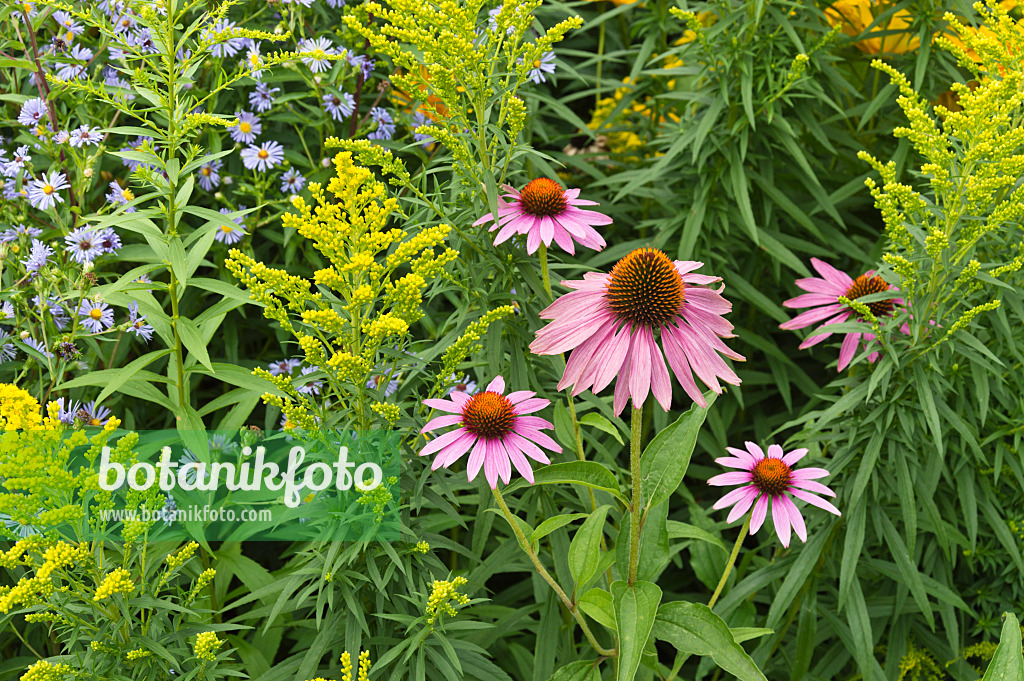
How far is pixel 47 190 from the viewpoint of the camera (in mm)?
1635

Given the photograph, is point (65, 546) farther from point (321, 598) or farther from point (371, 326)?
point (371, 326)

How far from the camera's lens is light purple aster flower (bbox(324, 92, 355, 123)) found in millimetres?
1795

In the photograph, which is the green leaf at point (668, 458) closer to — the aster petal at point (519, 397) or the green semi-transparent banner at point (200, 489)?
the aster petal at point (519, 397)

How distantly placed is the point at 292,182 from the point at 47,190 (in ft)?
1.54

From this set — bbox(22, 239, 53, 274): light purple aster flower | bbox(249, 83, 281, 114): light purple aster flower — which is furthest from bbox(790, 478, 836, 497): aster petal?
bbox(22, 239, 53, 274): light purple aster flower

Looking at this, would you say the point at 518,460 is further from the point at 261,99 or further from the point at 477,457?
the point at 261,99

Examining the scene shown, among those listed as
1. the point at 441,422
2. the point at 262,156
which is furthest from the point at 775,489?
the point at 262,156

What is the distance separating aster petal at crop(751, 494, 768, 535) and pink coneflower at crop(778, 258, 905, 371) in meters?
0.32

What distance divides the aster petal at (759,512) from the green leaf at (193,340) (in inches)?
36.5

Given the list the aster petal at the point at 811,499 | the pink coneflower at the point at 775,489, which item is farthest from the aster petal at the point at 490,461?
the aster petal at the point at 811,499

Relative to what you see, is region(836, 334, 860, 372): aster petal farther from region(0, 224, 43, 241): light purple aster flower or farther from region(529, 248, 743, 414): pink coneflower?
region(0, 224, 43, 241): light purple aster flower

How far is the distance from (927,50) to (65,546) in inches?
78.7

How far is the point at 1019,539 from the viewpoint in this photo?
64.4 inches

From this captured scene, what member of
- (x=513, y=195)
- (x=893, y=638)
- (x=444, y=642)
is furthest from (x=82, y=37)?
(x=893, y=638)
